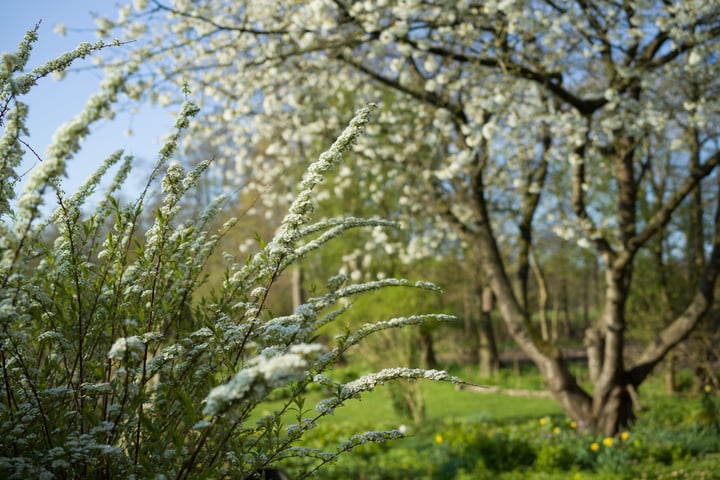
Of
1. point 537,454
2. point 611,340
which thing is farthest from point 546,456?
point 611,340

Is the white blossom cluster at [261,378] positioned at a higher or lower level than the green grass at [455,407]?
higher

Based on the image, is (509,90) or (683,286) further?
(683,286)

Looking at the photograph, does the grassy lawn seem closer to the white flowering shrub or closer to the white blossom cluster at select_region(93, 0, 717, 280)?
the white blossom cluster at select_region(93, 0, 717, 280)

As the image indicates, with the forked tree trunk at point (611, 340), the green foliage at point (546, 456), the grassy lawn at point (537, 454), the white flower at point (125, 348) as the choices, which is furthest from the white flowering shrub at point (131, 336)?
the forked tree trunk at point (611, 340)

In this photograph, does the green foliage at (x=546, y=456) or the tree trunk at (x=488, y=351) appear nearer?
the green foliage at (x=546, y=456)

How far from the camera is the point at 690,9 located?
6.17m

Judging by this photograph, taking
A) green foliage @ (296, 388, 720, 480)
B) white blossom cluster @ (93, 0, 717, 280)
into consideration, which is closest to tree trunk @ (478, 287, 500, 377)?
Result: white blossom cluster @ (93, 0, 717, 280)

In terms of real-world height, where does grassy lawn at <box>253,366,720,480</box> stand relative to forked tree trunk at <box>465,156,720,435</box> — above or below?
below

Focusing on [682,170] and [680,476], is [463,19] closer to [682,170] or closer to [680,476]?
[680,476]

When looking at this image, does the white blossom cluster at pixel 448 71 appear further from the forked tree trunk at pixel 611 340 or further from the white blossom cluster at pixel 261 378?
the white blossom cluster at pixel 261 378

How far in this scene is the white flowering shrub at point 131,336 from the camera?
115 cm

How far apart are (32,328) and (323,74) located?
7.76 metres

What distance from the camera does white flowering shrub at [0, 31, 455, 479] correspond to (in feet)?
3.79

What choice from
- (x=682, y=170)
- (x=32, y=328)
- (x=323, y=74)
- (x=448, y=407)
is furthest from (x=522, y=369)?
(x=32, y=328)
